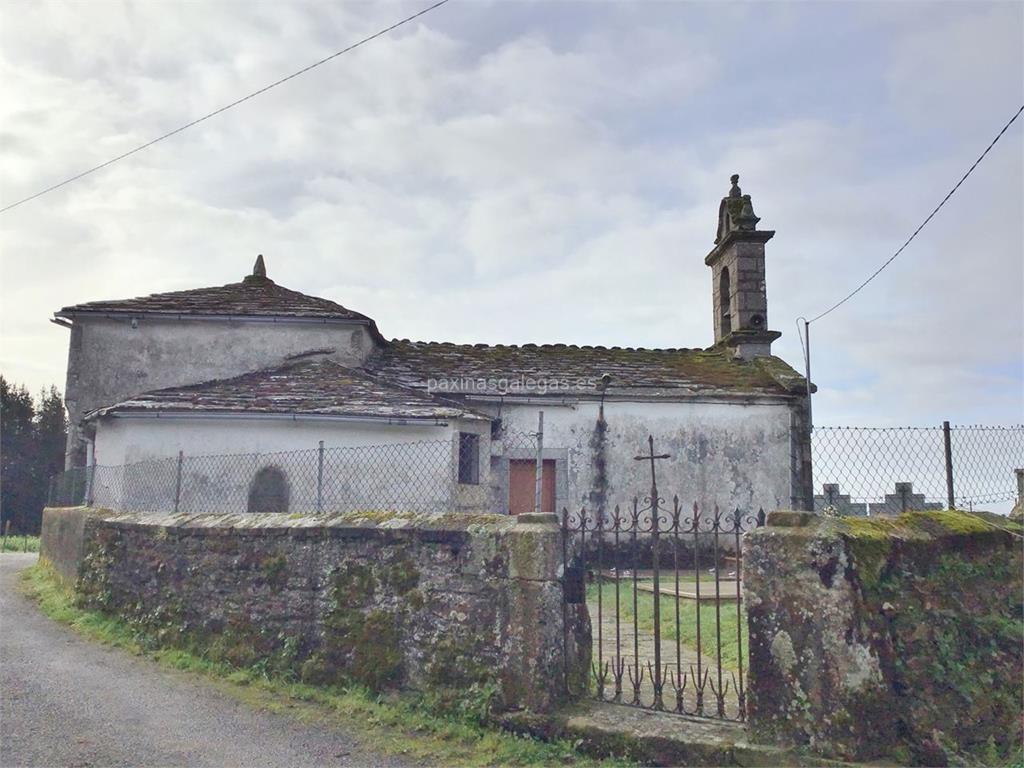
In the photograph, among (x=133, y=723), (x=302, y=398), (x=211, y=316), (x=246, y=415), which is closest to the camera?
(x=133, y=723)

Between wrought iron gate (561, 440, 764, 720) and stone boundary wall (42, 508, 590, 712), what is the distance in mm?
353

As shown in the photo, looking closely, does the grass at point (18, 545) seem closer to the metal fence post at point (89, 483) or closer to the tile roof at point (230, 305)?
the tile roof at point (230, 305)

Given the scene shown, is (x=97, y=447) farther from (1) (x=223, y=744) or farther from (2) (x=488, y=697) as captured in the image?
(2) (x=488, y=697)

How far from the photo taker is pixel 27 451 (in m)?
36.8

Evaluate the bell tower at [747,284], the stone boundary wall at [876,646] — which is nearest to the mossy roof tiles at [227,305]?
the bell tower at [747,284]

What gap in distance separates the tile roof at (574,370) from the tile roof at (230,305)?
168cm

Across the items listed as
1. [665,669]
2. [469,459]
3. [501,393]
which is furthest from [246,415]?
[665,669]

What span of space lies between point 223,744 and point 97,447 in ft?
34.5

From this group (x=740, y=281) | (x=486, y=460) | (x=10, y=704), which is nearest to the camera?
(x=10, y=704)

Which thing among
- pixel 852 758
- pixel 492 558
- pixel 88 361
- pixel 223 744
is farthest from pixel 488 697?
pixel 88 361

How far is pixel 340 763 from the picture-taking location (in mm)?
4812

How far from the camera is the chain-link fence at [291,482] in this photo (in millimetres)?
12438

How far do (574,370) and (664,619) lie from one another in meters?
9.40

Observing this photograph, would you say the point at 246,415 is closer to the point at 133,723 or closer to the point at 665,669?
the point at 133,723
